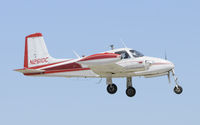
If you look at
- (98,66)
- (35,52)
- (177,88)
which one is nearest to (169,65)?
(177,88)

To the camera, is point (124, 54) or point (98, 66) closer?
point (98, 66)

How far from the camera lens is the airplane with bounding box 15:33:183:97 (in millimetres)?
24453

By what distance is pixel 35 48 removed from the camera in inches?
1085

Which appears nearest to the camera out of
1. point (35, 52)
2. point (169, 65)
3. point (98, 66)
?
point (98, 66)

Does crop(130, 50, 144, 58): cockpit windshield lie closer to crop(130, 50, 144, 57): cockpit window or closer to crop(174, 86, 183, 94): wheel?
crop(130, 50, 144, 57): cockpit window

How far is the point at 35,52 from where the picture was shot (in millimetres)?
27484

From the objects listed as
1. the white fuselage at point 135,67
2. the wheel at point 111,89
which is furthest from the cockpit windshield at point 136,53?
the wheel at point 111,89

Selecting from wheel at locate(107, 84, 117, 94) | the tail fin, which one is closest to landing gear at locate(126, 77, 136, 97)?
wheel at locate(107, 84, 117, 94)

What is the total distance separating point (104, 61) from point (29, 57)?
688 cm

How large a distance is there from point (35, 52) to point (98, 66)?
5606mm

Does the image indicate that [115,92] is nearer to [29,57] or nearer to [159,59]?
[159,59]

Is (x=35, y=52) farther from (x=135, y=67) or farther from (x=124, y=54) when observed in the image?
(x=135, y=67)

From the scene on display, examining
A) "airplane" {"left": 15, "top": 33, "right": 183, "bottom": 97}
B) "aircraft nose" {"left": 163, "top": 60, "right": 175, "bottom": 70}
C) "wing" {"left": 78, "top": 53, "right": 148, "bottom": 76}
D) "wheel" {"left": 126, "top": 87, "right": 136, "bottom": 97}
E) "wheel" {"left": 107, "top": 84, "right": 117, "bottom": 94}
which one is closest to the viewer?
"wing" {"left": 78, "top": 53, "right": 148, "bottom": 76}

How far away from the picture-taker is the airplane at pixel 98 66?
2445cm
